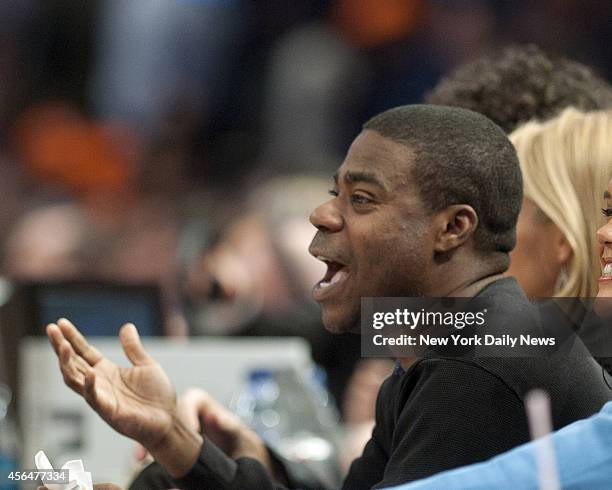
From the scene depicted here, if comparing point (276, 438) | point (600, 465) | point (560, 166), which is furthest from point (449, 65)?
point (600, 465)

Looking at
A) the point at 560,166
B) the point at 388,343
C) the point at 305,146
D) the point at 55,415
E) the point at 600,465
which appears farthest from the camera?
the point at 305,146

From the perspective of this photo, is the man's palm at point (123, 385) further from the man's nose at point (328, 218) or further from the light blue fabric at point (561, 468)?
the light blue fabric at point (561, 468)

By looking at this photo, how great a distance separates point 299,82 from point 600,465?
5.12 metres

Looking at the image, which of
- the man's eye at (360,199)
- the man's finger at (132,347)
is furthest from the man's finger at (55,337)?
the man's eye at (360,199)

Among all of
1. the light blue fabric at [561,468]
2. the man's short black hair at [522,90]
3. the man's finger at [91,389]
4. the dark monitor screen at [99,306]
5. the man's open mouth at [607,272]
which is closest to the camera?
the light blue fabric at [561,468]

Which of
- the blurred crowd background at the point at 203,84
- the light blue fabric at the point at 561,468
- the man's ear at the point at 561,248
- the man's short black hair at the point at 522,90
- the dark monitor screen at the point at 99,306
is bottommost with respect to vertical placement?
the light blue fabric at the point at 561,468

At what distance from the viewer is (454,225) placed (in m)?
1.67

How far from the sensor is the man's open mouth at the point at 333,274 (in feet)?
5.71

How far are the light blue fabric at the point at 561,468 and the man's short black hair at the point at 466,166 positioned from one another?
464mm

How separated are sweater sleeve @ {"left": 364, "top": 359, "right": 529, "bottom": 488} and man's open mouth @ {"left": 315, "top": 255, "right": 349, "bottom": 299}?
225mm

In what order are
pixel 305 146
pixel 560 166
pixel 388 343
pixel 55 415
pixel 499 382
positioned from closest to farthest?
pixel 499 382
pixel 388 343
pixel 560 166
pixel 55 415
pixel 305 146

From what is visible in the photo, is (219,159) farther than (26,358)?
Yes

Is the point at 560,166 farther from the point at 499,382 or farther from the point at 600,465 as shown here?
the point at 600,465

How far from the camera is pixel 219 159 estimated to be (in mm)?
6160
